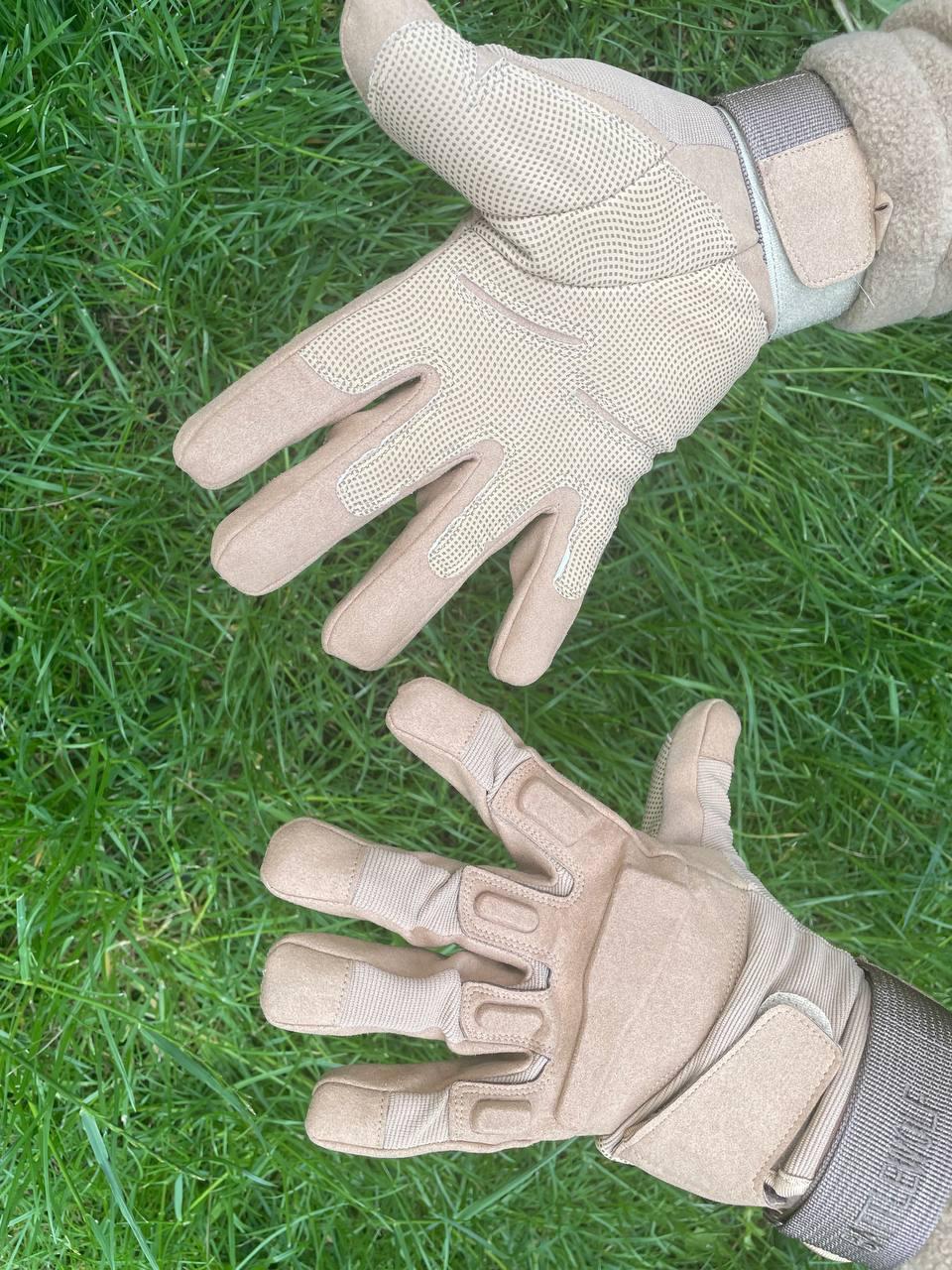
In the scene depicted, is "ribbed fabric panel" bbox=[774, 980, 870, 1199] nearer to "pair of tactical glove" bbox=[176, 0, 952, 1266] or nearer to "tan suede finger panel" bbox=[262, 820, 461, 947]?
"pair of tactical glove" bbox=[176, 0, 952, 1266]

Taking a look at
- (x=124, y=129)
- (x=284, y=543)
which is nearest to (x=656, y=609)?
(x=284, y=543)

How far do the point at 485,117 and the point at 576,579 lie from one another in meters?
0.58

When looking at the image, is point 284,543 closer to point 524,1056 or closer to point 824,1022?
point 524,1056

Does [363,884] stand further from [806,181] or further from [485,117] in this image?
[806,181]

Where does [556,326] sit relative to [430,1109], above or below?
above

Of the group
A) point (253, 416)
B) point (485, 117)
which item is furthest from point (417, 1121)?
point (485, 117)

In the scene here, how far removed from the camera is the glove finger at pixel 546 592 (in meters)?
1.40

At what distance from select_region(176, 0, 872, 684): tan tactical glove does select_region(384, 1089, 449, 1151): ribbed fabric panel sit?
0.56 meters

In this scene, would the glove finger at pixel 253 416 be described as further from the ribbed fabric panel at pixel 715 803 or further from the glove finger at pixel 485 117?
the ribbed fabric panel at pixel 715 803

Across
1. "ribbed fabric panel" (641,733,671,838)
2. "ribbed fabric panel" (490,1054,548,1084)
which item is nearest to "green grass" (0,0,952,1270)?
"ribbed fabric panel" (641,733,671,838)

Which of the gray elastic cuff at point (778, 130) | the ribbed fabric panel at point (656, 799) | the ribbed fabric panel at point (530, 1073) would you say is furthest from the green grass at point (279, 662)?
the ribbed fabric panel at point (530, 1073)

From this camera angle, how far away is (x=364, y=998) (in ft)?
4.34

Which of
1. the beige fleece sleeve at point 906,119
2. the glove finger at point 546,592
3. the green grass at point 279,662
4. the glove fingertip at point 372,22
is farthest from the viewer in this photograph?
the green grass at point 279,662

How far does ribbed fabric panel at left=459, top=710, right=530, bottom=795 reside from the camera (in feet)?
4.41
